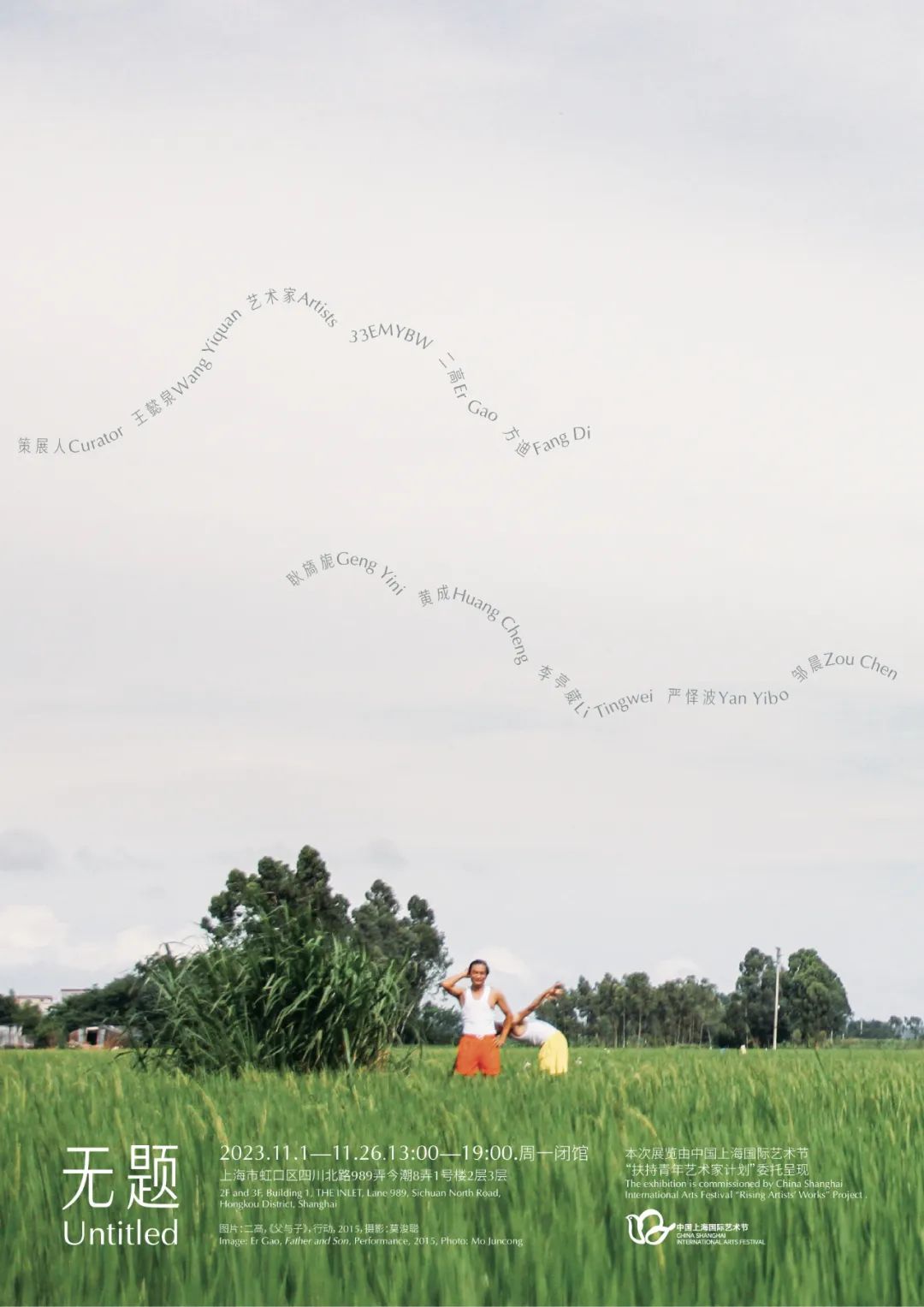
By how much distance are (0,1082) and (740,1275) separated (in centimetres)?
690

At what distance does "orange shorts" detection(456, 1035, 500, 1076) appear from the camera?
31.1 feet

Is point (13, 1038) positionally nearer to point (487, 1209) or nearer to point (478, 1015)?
point (478, 1015)

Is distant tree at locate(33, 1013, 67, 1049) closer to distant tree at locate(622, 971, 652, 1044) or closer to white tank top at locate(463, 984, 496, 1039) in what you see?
distant tree at locate(622, 971, 652, 1044)

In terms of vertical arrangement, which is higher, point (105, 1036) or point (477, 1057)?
point (105, 1036)

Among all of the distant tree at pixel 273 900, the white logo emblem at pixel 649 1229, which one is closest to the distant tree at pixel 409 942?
the distant tree at pixel 273 900

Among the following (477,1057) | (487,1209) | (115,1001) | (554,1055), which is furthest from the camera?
(115,1001)

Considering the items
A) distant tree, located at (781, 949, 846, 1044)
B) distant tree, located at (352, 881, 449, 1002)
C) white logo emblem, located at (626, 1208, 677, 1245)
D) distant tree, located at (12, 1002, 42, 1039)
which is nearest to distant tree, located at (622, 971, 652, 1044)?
distant tree, located at (781, 949, 846, 1044)

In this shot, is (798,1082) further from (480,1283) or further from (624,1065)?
(480,1283)

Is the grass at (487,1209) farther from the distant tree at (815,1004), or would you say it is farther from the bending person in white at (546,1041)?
the distant tree at (815,1004)

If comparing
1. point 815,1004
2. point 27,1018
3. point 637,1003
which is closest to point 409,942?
point 637,1003

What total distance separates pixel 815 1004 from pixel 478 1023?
20.6 meters

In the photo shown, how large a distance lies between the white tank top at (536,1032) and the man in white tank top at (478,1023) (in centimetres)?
20

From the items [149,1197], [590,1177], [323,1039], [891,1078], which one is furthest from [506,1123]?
[891,1078]

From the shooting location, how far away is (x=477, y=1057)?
9.52m
